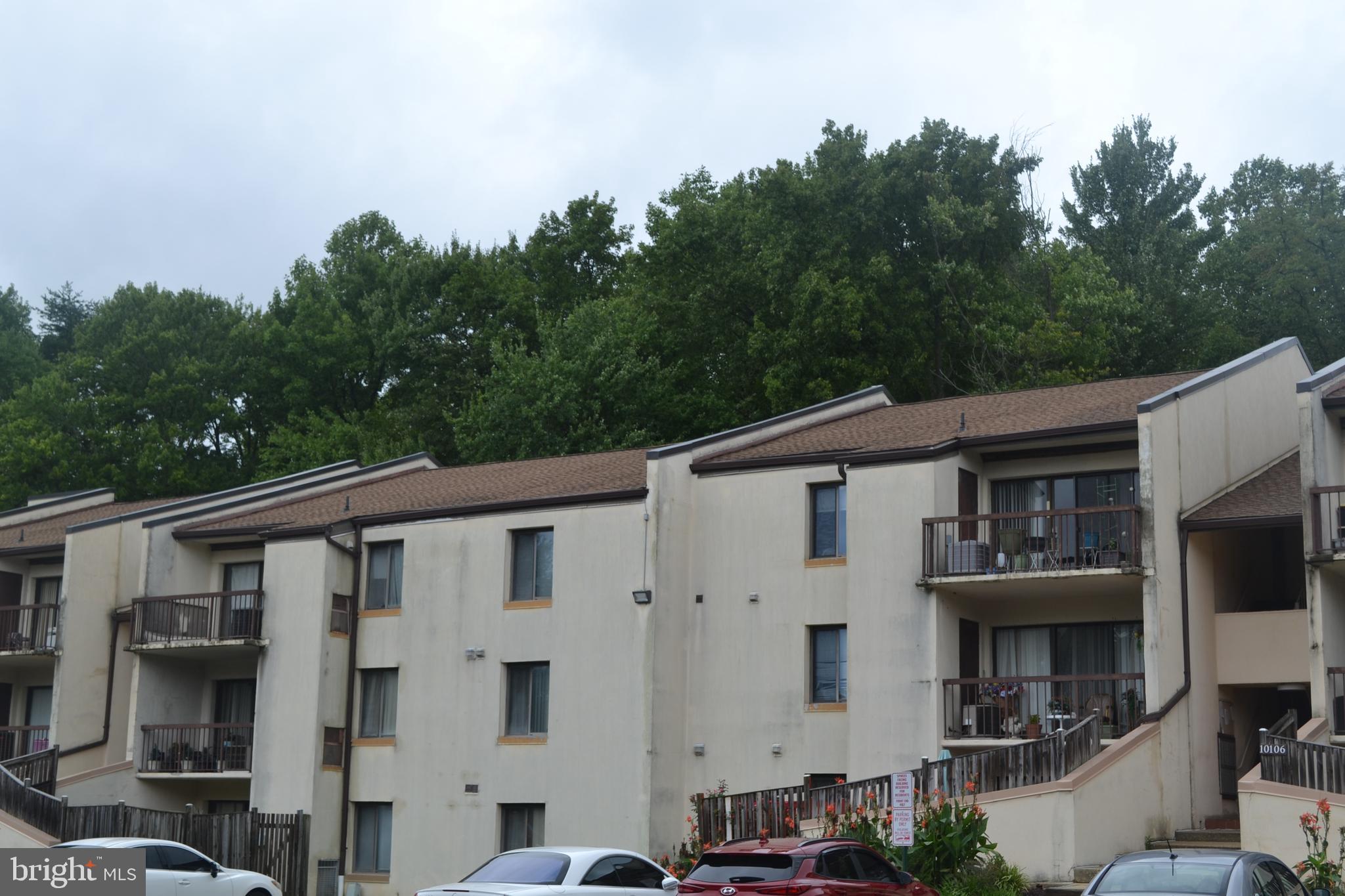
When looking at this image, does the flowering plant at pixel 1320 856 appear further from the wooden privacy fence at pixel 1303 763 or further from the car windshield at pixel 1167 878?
the car windshield at pixel 1167 878

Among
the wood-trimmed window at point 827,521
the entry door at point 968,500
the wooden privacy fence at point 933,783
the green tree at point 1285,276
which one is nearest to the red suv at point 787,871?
the wooden privacy fence at point 933,783

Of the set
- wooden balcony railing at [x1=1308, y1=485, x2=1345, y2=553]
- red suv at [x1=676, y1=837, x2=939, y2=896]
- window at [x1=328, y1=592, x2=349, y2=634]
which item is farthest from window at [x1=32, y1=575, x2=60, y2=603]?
wooden balcony railing at [x1=1308, y1=485, x2=1345, y2=553]

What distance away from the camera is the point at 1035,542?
2814 cm

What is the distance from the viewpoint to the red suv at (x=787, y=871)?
1769 cm

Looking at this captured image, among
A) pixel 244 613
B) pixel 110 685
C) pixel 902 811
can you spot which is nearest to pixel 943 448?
pixel 902 811

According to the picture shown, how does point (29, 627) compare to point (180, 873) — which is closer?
point (180, 873)

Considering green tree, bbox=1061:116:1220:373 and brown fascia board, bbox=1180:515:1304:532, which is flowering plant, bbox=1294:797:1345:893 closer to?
brown fascia board, bbox=1180:515:1304:532

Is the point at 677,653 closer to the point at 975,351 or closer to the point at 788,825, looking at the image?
the point at 788,825

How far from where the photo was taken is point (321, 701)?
3300 centimetres

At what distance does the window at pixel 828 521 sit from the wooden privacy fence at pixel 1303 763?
9.38 m

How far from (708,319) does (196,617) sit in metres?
24.4

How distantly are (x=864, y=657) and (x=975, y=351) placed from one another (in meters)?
25.1

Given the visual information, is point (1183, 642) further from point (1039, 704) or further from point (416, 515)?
point (416, 515)

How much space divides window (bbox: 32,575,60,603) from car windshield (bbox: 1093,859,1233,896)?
3174 cm
